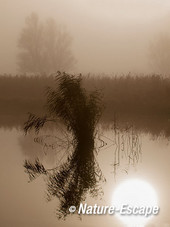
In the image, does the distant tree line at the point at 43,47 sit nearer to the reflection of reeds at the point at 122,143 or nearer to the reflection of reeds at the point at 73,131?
the reflection of reeds at the point at 73,131

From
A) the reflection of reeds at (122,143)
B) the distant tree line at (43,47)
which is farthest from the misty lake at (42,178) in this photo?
the distant tree line at (43,47)

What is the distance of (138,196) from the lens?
187cm

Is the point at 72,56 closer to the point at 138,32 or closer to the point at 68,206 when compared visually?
the point at 138,32

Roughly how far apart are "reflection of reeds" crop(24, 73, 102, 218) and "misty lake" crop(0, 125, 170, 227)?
4 cm

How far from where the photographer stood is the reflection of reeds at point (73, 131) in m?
1.95

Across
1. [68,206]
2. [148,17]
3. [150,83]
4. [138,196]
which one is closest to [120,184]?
[138,196]

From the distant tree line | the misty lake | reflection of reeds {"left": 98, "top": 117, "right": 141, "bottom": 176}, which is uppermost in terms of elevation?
the distant tree line

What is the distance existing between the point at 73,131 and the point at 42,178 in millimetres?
292

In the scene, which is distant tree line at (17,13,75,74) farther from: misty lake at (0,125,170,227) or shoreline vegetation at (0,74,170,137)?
misty lake at (0,125,170,227)

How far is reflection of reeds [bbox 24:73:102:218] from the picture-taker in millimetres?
1949

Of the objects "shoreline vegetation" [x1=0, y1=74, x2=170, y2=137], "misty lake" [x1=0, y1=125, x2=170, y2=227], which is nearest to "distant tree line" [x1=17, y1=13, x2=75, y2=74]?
"shoreline vegetation" [x1=0, y1=74, x2=170, y2=137]

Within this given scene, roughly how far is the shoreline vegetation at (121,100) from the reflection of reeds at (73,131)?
5cm

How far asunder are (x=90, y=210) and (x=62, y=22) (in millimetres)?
1013

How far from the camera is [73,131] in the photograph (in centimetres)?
210
